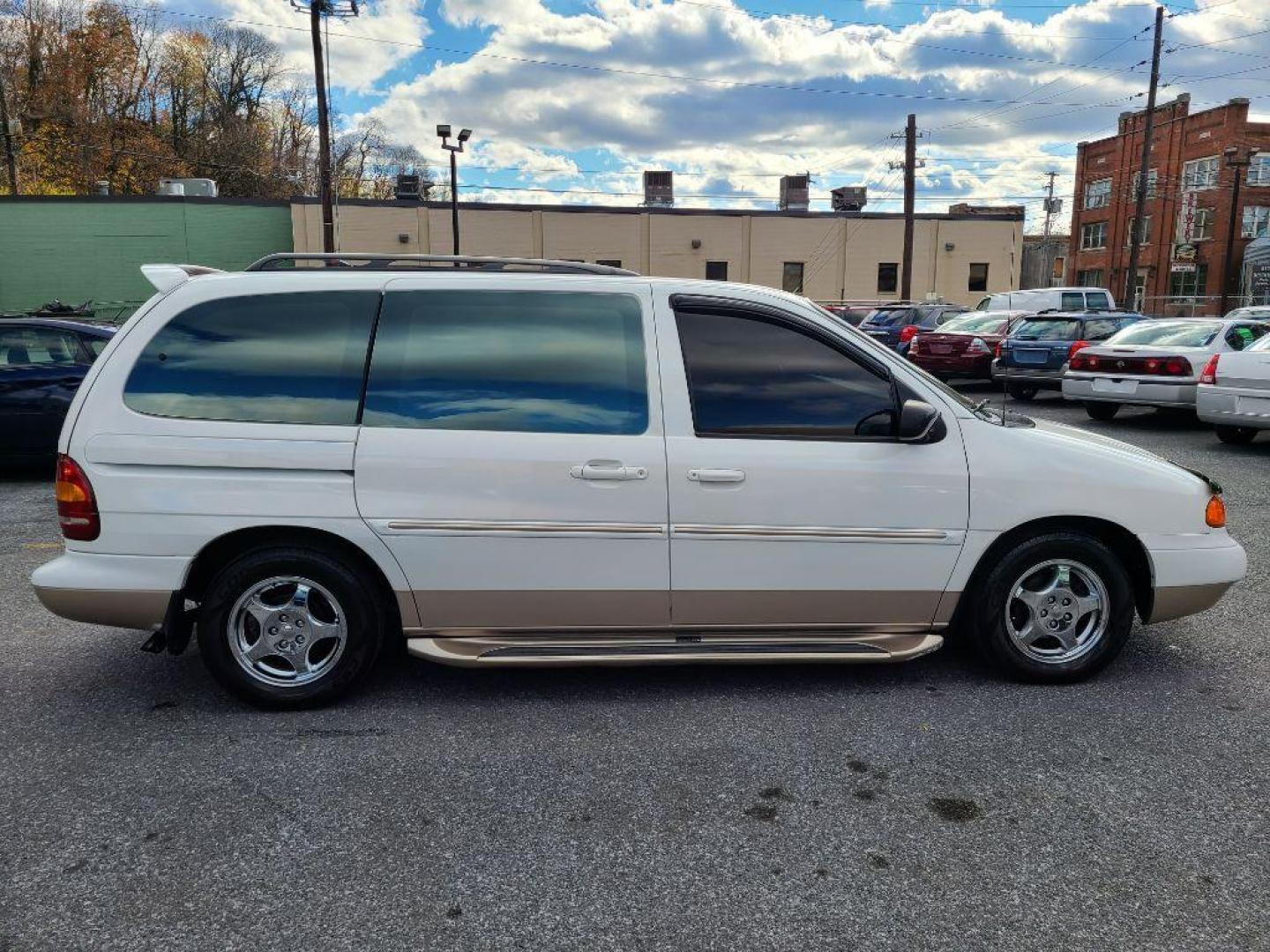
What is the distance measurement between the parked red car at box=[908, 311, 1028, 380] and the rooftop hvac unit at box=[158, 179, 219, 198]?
28524mm

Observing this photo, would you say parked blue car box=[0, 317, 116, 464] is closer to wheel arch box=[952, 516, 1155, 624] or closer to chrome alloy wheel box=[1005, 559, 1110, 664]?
wheel arch box=[952, 516, 1155, 624]

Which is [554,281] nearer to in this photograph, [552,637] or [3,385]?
[552,637]

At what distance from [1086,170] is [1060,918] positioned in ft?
221

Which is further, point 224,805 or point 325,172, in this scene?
point 325,172

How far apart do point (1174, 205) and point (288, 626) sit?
5850 centimetres

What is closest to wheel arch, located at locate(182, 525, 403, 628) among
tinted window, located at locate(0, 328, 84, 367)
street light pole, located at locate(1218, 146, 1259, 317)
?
tinted window, located at locate(0, 328, 84, 367)

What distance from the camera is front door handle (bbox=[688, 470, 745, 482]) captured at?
3.71 metres

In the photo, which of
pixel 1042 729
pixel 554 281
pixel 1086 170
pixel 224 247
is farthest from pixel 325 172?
pixel 1086 170

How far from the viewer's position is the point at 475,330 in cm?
380

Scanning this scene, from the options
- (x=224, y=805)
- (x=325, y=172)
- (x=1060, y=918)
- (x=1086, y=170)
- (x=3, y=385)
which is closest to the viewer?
(x=1060, y=918)

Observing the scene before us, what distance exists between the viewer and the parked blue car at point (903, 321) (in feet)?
70.1

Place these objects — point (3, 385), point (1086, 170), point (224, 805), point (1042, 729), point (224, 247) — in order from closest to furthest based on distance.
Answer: point (224, 805)
point (1042, 729)
point (3, 385)
point (224, 247)
point (1086, 170)

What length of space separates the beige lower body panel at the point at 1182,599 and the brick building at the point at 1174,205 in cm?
4601

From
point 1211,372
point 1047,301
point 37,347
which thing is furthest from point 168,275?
point 1047,301
